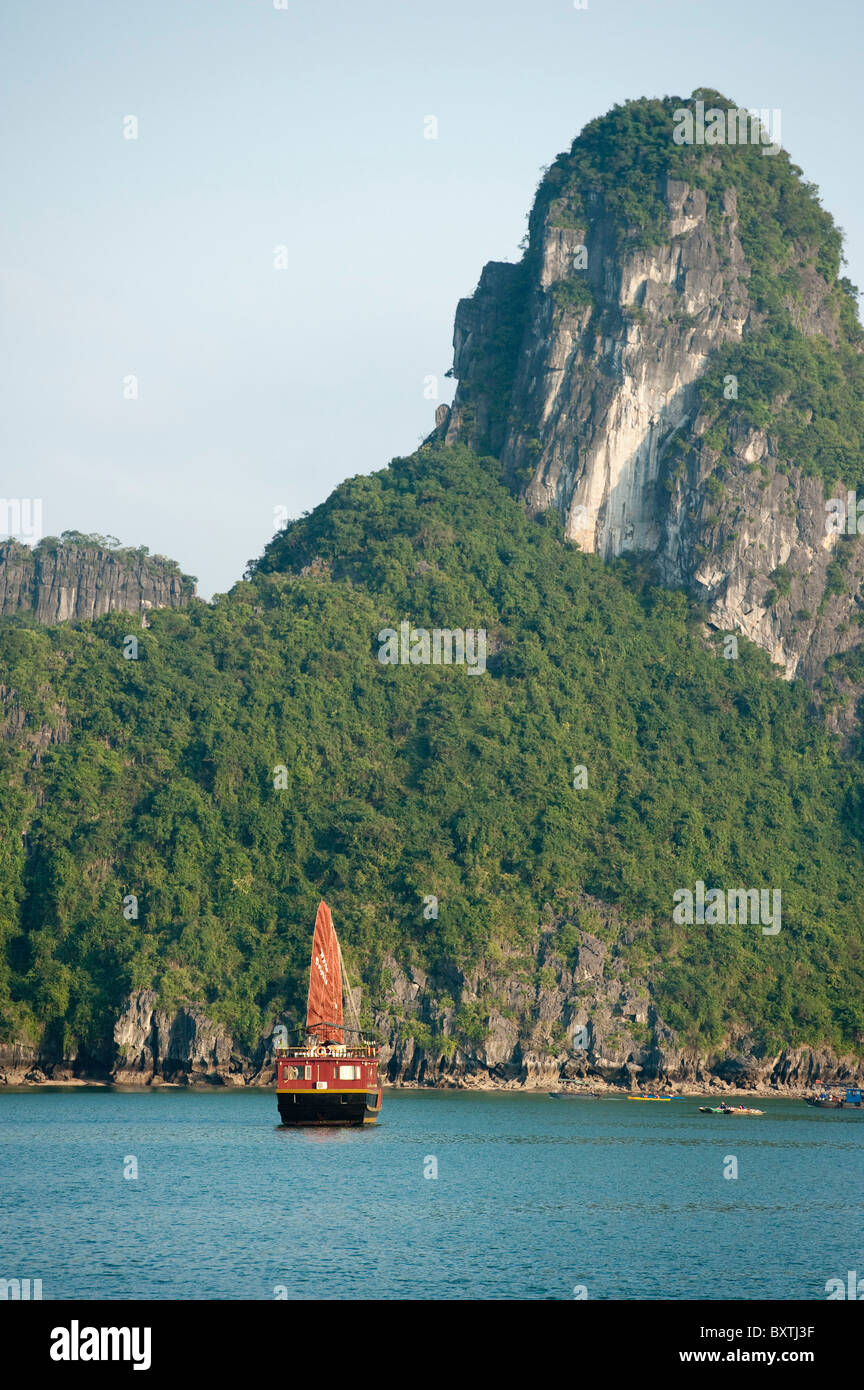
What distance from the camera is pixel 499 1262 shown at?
33031 millimetres

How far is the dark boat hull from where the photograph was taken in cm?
5550

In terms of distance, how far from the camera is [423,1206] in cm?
3997

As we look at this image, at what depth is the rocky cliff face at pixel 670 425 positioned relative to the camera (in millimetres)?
102062

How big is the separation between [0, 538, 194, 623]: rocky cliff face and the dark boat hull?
253 feet

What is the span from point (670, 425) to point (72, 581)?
49652 mm

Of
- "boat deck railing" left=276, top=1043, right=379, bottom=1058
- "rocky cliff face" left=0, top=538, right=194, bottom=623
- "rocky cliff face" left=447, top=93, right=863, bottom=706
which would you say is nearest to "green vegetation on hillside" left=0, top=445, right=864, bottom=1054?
"rocky cliff face" left=447, top=93, right=863, bottom=706

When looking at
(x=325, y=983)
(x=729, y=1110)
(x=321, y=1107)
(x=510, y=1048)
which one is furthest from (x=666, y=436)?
(x=321, y=1107)

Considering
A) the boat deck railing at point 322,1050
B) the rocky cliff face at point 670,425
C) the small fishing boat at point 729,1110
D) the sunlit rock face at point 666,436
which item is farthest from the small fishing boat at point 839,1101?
the sunlit rock face at point 666,436

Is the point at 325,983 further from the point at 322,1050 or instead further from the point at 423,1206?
the point at 423,1206

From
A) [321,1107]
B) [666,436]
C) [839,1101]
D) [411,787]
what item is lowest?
[839,1101]

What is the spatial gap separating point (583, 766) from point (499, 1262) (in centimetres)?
6062
